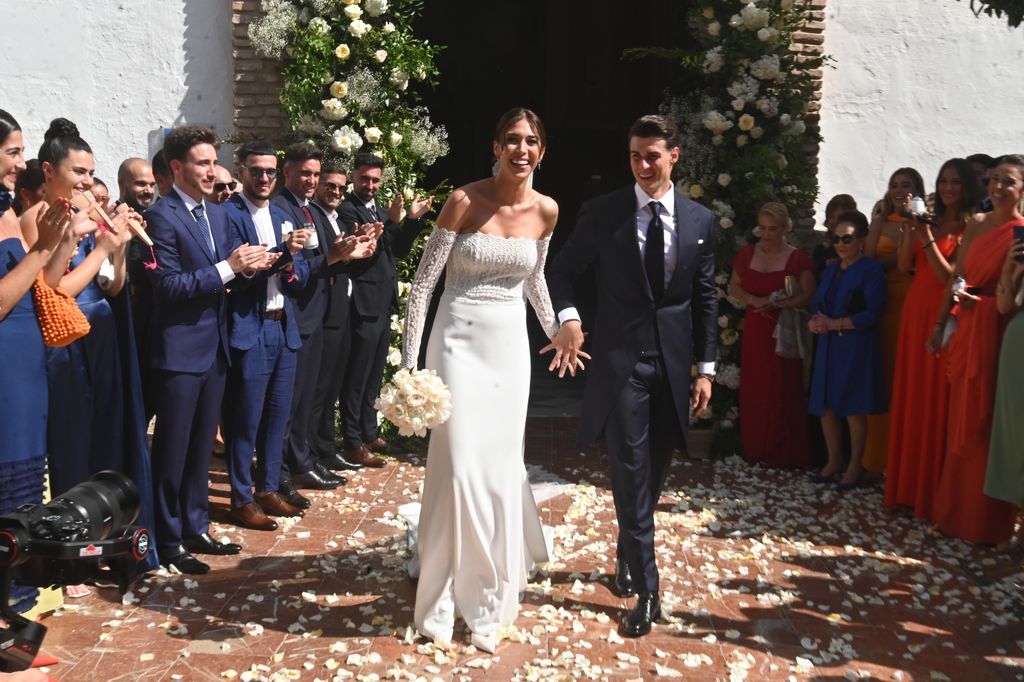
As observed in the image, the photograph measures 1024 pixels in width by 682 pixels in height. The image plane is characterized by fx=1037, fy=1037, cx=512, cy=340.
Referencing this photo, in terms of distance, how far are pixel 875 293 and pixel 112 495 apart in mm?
6157

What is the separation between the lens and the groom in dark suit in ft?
16.2

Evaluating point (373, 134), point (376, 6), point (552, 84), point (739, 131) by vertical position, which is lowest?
point (373, 134)

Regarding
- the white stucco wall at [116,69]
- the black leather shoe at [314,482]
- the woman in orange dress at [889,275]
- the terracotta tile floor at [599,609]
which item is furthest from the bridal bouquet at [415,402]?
→ the white stucco wall at [116,69]

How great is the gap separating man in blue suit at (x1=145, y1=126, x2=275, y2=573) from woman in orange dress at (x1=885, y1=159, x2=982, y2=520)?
440 cm

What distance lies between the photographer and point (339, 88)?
27.6ft

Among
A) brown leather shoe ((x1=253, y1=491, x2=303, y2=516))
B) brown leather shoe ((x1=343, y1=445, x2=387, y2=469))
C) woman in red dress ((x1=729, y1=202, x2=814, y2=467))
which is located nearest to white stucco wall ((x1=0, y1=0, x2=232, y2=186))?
brown leather shoe ((x1=343, y1=445, x2=387, y2=469))

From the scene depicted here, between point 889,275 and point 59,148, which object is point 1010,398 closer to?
point 889,275

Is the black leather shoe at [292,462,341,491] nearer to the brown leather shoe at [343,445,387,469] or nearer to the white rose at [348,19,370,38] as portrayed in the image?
the brown leather shoe at [343,445,387,469]

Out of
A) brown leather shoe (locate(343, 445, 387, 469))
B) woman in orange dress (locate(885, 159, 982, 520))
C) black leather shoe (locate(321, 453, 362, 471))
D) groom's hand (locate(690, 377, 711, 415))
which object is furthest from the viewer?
brown leather shoe (locate(343, 445, 387, 469))

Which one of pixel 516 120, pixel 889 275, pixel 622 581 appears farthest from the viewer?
pixel 889 275

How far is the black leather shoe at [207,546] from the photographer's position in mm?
5887

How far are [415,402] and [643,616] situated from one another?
1.54 metres

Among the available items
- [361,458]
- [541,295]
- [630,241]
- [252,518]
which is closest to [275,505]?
[252,518]

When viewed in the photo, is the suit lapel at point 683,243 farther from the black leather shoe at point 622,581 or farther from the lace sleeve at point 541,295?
the black leather shoe at point 622,581
